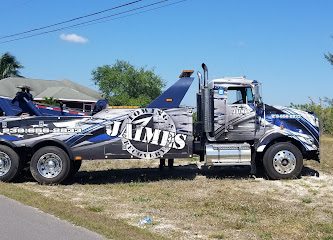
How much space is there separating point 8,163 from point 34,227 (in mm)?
5737

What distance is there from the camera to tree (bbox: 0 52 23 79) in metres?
57.3

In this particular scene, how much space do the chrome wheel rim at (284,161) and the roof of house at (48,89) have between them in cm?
3472

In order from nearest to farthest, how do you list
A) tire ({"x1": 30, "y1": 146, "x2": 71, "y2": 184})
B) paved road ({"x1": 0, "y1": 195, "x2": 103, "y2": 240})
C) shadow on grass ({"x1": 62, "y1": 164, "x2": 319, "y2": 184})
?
paved road ({"x1": 0, "y1": 195, "x2": 103, "y2": 240}) < tire ({"x1": 30, "y1": 146, "x2": 71, "y2": 184}) < shadow on grass ({"x1": 62, "y1": 164, "x2": 319, "y2": 184})

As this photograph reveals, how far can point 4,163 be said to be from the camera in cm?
1293

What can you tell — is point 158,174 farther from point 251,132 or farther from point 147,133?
point 251,132

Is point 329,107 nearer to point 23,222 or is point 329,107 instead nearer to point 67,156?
point 67,156

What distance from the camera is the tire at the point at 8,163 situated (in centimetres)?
1284

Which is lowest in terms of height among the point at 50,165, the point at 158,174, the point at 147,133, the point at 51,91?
the point at 158,174

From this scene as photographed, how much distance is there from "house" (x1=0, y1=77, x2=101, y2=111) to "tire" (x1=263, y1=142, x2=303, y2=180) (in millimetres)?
32104

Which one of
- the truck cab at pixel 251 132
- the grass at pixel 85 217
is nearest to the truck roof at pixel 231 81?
the truck cab at pixel 251 132

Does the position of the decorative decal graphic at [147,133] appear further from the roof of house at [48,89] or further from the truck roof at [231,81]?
the roof of house at [48,89]

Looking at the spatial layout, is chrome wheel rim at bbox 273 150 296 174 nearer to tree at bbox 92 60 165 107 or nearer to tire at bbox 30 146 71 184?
tire at bbox 30 146 71 184

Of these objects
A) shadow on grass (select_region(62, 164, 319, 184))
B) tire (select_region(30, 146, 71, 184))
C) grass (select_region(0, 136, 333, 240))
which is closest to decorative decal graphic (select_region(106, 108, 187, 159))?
grass (select_region(0, 136, 333, 240))

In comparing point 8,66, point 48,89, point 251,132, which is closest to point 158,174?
point 251,132
